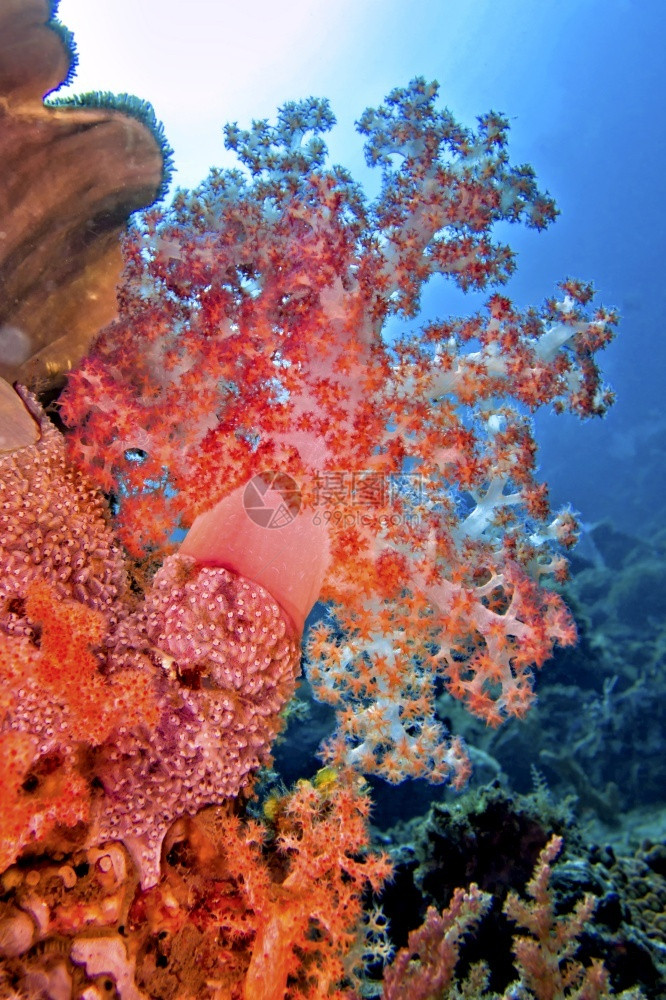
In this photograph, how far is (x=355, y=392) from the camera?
12.8ft

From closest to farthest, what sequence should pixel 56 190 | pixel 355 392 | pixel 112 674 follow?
pixel 112 674
pixel 56 190
pixel 355 392

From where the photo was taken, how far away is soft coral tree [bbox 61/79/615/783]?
3809 millimetres

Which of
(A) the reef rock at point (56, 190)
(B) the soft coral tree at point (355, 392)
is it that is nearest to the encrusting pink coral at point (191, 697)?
(B) the soft coral tree at point (355, 392)

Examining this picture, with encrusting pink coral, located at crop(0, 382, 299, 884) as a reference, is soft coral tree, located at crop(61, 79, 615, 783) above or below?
above

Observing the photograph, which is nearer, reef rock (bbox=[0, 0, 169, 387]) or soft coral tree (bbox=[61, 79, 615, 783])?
reef rock (bbox=[0, 0, 169, 387])

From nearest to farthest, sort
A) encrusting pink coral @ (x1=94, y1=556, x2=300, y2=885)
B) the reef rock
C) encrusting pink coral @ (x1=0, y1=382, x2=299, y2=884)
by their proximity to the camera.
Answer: encrusting pink coral @ (x1=0, y1=382, x2=299, y2=884) < encrusting pink coral @ (x1=94, y1=556, x2=300, y2=885) < the reef rock

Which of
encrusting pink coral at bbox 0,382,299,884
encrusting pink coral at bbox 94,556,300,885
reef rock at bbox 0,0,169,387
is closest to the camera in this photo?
encrusting pink coral at bbox 0,382,299,884

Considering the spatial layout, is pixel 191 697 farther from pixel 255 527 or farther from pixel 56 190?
pixel 56 190

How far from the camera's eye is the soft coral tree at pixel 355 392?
3809mm

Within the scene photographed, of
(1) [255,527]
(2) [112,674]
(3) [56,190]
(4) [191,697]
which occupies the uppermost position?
(3) [56,190]

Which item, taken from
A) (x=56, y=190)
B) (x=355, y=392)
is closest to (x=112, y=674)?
(x=355, y=392)

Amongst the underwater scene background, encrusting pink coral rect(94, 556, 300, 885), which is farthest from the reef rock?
encrusting pink coral rect(94, 556, 300, 885)

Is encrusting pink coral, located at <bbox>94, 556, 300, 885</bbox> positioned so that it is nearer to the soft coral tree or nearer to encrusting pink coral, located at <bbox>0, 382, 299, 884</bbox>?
encrusting pink coral, located at <bbox>0, 382, 299, 884</bbox>

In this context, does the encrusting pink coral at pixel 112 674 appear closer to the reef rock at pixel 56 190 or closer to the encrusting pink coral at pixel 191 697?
the encrusting pink coral at pixel 191 697
